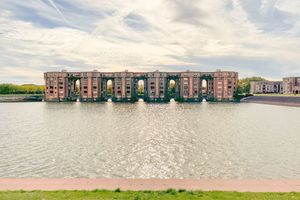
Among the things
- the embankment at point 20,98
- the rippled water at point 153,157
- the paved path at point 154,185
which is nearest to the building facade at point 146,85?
the embankment at point 20,98

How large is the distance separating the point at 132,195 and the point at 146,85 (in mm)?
175684

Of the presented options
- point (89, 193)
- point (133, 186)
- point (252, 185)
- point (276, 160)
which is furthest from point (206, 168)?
point (89, 193)

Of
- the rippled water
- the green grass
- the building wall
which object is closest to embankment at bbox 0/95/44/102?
the building wall

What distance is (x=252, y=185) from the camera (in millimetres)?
12055

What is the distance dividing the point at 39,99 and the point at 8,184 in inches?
7822

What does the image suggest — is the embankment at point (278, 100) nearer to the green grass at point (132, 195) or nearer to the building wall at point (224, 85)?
the building wall at point (224, 85)

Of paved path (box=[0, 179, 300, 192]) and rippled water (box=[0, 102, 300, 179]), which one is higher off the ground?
paved path (box=[0, 179, 300, 192])

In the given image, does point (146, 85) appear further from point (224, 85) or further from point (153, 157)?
point (153, 157)

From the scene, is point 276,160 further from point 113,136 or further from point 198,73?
point 198,73

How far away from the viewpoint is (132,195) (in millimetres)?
10633

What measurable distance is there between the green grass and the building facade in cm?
16928

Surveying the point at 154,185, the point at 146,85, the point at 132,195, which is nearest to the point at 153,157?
the point at 154,185

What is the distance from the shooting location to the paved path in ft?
38.2

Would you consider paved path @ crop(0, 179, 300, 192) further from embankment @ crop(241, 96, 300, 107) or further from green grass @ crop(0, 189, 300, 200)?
embankment @ crop(241, 96, 300, 107)
